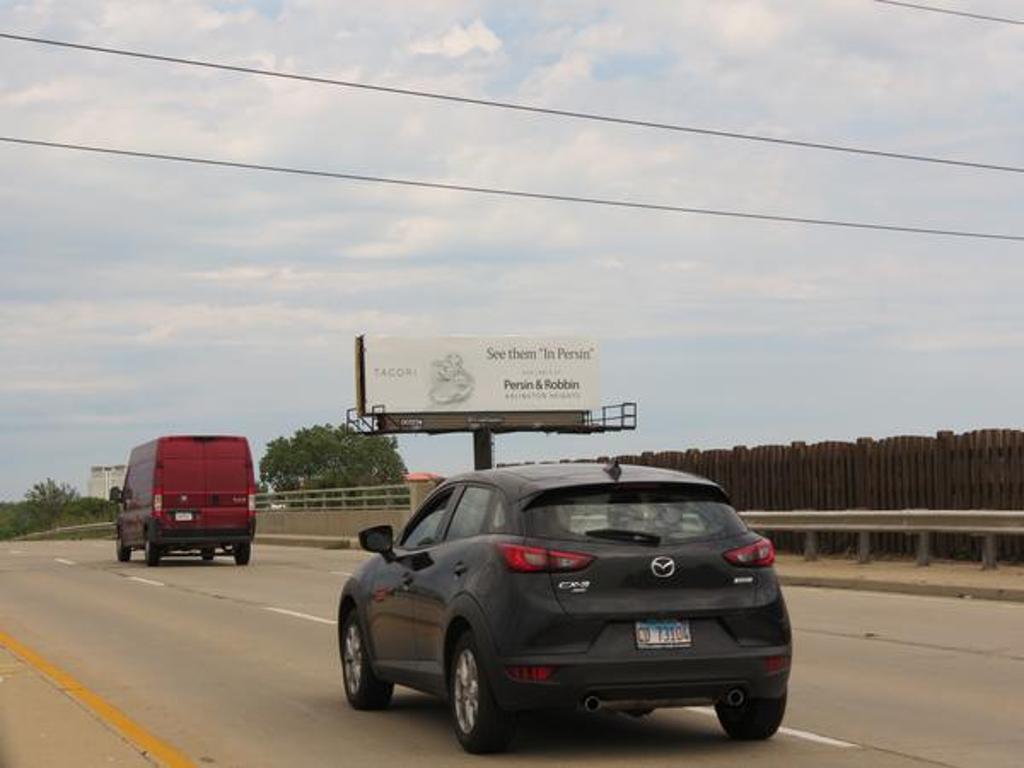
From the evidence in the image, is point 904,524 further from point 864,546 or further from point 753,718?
point 753,718

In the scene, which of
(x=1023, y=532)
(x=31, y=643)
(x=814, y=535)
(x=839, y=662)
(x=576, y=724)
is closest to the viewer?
(x=576, y=724)

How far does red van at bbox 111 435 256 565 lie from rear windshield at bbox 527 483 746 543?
941 inches

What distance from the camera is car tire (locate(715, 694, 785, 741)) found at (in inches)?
360

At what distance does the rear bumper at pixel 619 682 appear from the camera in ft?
27.6

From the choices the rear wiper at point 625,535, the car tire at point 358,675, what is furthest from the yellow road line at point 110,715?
the rear wiper at point 625,535

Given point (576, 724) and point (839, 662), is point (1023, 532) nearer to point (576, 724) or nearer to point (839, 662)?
point (839, 662)

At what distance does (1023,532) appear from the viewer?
2089cm

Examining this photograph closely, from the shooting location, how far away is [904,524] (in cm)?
2347

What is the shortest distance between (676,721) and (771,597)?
170 centimetres

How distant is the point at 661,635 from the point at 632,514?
2.42 ft

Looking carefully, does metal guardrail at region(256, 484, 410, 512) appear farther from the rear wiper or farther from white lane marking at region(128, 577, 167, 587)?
the rear wiper

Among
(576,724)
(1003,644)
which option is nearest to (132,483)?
(1003,644)

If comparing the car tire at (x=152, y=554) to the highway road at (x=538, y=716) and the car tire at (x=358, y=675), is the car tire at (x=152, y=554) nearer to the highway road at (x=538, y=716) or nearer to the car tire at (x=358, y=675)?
the highway road at (x=538, y=716)

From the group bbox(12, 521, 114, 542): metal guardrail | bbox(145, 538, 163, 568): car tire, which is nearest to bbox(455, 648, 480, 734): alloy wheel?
bbox(145, 538, 163, 568): car tire
